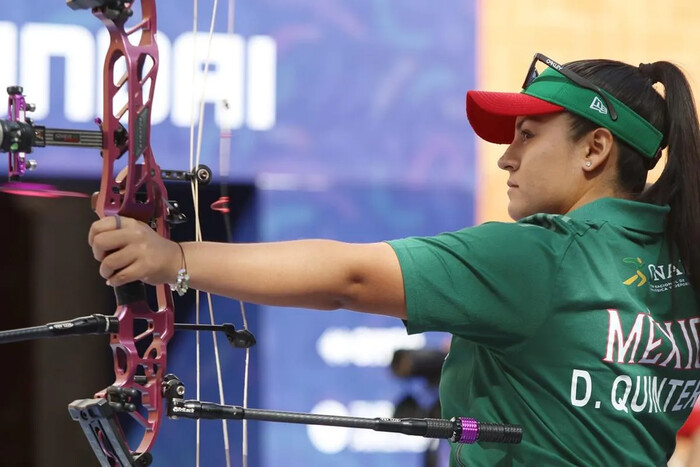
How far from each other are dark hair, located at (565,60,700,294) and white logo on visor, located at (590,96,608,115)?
3cm

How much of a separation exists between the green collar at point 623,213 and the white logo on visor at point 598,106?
0.46 ft

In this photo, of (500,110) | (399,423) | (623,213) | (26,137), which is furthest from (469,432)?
(26,137)

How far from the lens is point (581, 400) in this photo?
5.30 feet

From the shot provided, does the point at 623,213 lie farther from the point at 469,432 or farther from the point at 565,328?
the point at 469,432

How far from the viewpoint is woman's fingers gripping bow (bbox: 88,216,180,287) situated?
52.9 inches

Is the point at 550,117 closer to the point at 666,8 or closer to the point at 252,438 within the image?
the point at 252,438

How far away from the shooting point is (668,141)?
1789mm

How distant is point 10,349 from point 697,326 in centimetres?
240

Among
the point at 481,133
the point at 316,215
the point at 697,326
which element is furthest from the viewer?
the point at 316,215

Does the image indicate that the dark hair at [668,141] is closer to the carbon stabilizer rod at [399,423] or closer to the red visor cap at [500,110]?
the red visor cap at [500,110]

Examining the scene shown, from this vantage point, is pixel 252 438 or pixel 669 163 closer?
pixel 669 163

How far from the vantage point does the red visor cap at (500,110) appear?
1.76 meters

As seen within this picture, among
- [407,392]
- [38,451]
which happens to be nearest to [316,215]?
[407,392]

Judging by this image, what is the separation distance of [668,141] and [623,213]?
0.55 ft
